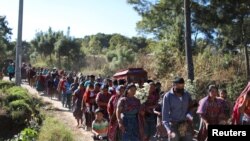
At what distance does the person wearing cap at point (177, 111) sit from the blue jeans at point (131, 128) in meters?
1.10

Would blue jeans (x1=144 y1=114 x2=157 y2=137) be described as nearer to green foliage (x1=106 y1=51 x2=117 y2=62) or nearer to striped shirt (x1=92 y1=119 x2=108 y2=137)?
striped shirt (x1=92 y1=119 x2=108 y2=137)

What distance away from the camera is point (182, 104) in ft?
28.3

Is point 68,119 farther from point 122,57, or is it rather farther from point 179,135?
point 122,57

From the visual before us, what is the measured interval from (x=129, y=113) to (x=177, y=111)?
1.24 meters

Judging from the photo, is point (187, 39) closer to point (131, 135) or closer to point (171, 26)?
point (131, 135)

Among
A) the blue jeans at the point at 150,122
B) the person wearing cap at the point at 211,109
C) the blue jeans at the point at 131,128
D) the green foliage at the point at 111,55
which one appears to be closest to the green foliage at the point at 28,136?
the blue jeans at the point at 150,122

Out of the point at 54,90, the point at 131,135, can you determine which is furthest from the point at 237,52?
the point at 131,135

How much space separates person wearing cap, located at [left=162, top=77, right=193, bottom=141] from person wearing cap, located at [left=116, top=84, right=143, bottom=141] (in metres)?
1.04

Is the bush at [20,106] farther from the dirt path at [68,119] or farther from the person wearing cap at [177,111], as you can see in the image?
the person wearing cap at [177,111]

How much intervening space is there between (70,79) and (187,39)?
5871 mm

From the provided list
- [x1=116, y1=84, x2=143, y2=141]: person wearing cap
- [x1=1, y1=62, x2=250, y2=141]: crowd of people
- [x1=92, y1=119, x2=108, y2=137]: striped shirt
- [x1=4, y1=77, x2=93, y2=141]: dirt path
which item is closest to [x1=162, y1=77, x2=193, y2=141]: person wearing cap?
[x1=1, y1=62, x2=250, y2=141]: crowd of people

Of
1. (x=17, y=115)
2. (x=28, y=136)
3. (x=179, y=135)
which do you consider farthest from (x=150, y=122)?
(x=17, y=115)

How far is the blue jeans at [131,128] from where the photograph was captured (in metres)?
9.55

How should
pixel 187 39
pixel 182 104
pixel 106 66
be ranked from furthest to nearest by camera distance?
pixel 106 66 → pixel 187 39 → pixel 182 104
